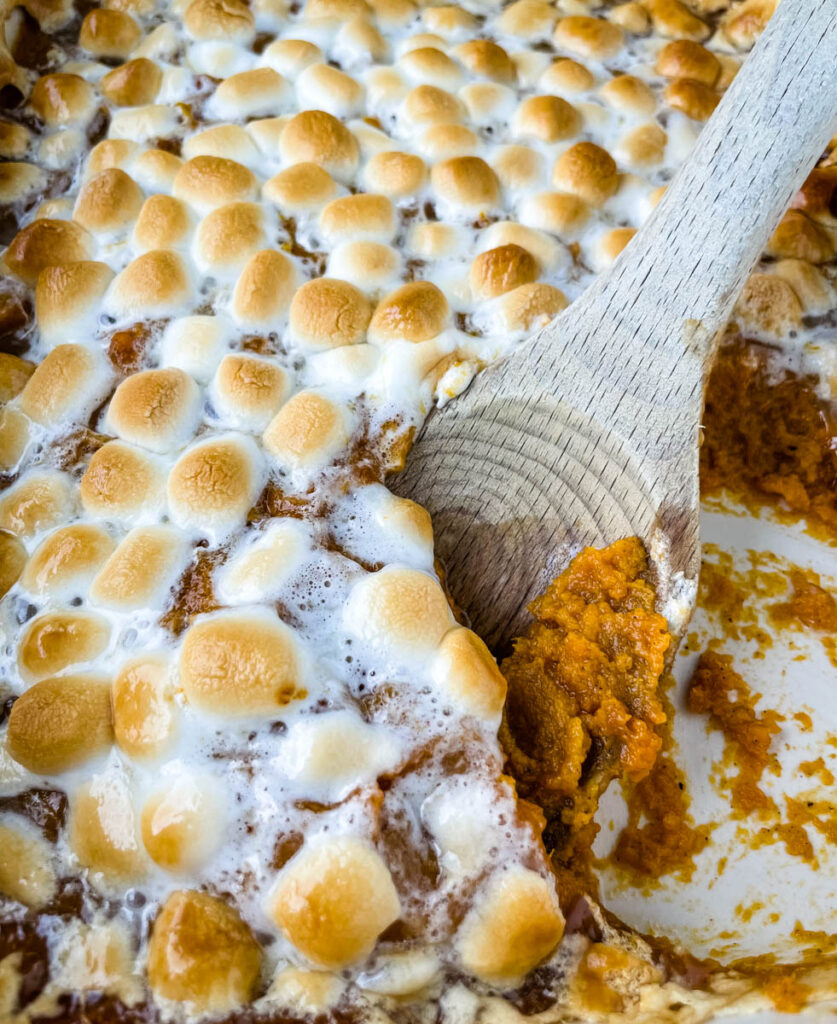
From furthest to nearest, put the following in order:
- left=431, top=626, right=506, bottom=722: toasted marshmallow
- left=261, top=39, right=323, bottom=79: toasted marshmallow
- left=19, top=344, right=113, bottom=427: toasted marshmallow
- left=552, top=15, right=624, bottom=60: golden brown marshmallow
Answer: left=552, top=15, right=624, bottom=60: golden brown marshmallow → left=261, top=39, right=323, bottom=79: toasted marshmallow → left=19, top=344, right=113, bottom=427: toasted marshmallow → left=431, top=626, right=506, bottom=722: toasted marshmallow

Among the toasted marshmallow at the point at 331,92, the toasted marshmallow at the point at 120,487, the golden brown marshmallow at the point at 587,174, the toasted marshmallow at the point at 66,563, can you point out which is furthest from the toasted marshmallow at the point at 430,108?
Result: the toasted marshmallow at the point at 66,563

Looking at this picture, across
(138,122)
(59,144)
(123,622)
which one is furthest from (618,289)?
(59,144)

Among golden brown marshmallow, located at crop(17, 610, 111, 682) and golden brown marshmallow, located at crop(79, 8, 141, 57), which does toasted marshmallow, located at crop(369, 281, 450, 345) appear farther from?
golden brown marshmallow, located at crop(79, 8, 141, 57)

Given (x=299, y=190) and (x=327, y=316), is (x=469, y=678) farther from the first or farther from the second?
(x=299, y=190)

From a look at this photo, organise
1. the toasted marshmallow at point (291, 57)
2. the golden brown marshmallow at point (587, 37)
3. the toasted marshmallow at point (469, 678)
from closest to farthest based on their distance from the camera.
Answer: the toasted marshmallow at point (469, 678) → the toasted marshmallow at point (291, 57) → the golden brown marshmallow at point (587, 37)

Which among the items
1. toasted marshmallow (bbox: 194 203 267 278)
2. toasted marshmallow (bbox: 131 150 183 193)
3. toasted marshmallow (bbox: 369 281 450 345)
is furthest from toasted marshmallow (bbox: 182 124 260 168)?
toasted marshmallow (bbox: 369 281 450 345)

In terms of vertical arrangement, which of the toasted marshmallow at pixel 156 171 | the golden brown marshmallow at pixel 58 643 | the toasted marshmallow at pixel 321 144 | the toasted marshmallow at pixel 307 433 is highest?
the toasted marshmallow at pixel 321 144

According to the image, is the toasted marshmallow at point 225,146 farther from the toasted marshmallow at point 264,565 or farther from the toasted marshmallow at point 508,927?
the toasted marshmallow at point 508,927
